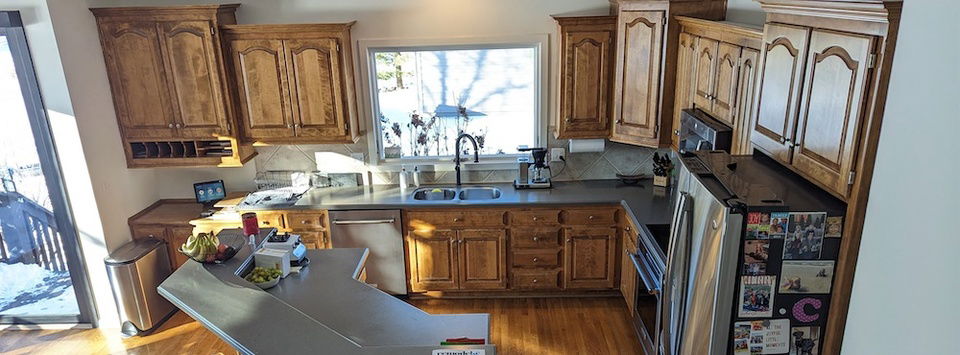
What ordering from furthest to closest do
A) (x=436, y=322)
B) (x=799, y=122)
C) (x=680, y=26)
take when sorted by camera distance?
(x=680, y=26) < (x=436, y=322) < (x=799, y=122)

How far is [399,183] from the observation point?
4621 mm

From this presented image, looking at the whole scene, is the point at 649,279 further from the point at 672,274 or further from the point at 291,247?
the point at 291,247

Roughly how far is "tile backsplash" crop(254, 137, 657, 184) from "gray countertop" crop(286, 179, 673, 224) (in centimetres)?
11

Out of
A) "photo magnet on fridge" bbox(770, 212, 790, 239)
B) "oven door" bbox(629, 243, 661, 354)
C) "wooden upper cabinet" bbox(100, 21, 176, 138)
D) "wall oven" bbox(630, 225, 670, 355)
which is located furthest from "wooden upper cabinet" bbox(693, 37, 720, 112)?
"wooden upper cabinet" bbox(100, 21, 176, 138)

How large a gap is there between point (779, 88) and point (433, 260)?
8.77 ft

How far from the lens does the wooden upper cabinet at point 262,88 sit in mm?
3992

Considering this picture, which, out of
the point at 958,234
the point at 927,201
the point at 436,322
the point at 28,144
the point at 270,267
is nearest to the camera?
the point at 958,234

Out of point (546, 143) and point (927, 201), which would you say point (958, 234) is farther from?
point (546, 143)

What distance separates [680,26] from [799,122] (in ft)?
5.19

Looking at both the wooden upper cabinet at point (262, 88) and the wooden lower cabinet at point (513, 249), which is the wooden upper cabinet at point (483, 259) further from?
the wooden upper cabinet at point (262, 88)

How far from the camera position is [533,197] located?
4172 mm

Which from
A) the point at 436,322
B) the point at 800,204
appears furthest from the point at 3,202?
the point at 800,204

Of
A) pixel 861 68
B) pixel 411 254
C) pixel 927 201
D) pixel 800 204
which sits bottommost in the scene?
pixel 411 254

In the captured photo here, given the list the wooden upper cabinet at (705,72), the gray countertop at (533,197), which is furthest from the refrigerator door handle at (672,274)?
the gray countertop at (533,197)
